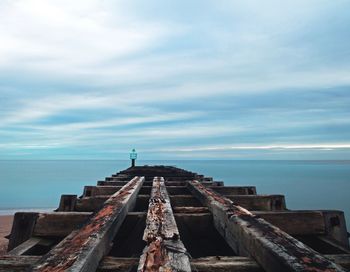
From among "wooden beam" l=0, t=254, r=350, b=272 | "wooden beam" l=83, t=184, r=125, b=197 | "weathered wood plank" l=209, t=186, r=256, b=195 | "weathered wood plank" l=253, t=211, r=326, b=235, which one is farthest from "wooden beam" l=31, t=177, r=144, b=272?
"weathered wood plank" l=209, t=186, r=256, b=195

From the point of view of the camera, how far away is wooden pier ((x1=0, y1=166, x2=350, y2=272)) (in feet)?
5.57

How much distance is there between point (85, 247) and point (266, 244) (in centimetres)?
120

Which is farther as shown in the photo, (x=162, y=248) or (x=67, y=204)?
(x=67, y=204)

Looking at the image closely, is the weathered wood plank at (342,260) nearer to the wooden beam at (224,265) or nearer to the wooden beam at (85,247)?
the wooden beam at (224,265)

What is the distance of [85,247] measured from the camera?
1839 millimetres

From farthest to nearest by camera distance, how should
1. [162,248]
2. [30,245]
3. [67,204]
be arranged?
1. [67,204]
2. [30,245]
3. [162,248]

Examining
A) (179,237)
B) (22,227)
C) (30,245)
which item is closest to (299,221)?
(179,237)

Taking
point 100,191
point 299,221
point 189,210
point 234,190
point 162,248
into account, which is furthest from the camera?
point 234,190

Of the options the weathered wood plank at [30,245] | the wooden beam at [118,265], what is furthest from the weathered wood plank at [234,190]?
the wooden beam at [118,265]

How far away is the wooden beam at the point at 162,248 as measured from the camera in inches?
61.2

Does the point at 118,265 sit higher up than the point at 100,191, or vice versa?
the point at 100,191

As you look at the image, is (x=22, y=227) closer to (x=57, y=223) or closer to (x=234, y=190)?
(x=57, y=223)

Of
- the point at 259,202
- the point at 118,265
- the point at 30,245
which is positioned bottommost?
the point at 30,245

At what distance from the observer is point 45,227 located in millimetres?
3098
